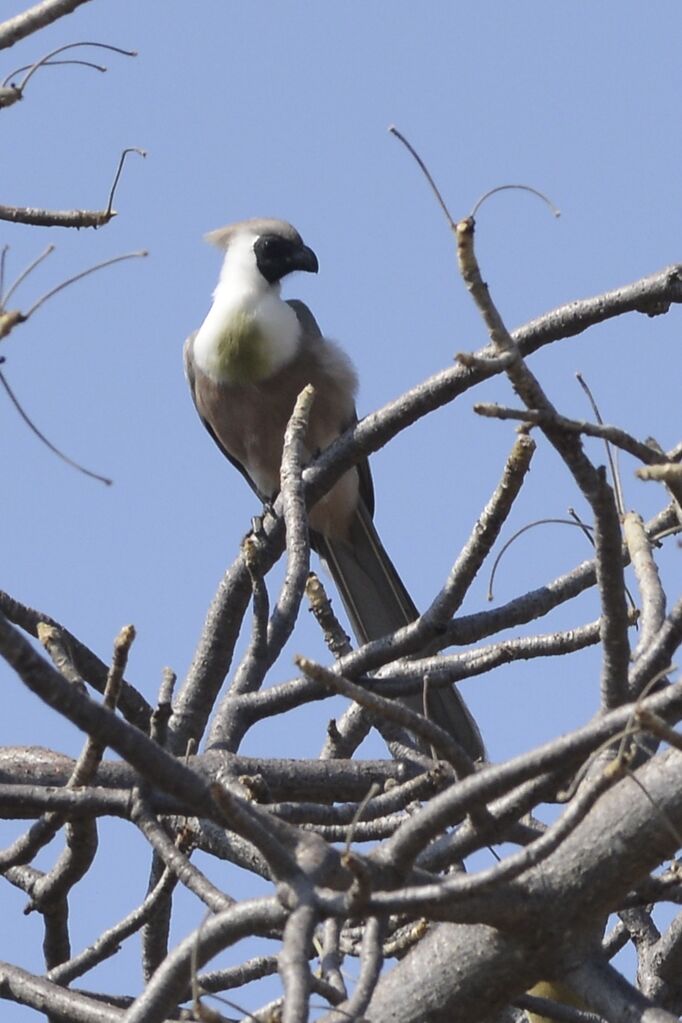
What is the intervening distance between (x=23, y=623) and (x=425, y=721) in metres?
1.65

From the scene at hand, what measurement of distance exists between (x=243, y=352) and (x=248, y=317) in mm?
231

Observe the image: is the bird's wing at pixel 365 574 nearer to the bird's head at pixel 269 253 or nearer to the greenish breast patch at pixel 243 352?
the greenish breast patch at pixel 243 352

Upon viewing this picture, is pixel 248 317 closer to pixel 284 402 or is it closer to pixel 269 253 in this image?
pixel 284 402

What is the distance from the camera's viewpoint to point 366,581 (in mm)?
5301

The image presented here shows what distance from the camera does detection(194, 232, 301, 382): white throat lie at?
5719mm

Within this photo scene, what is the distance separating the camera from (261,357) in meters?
5.67

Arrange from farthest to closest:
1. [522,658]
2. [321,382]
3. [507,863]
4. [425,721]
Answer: [321,382]
[522,658]
[425,721]
[507,863]

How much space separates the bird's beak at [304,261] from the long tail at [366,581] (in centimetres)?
123

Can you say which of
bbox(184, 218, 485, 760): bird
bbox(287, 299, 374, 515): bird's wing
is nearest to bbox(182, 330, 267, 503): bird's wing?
bbox(184, 218, 485, 760): bird

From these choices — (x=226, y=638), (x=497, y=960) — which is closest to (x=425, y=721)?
(x=497, y=960)

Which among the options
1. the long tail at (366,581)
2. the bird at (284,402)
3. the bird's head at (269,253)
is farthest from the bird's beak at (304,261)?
the long tail at (366,581)

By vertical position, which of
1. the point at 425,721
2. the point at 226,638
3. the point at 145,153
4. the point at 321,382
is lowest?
the point at 425,721

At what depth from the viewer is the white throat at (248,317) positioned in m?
5.72

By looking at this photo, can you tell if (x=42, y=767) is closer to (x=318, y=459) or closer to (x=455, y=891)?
(x=318, y=459)
